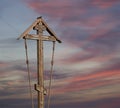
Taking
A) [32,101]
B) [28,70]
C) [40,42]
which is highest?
[40,42]

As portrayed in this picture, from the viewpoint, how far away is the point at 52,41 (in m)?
25.6

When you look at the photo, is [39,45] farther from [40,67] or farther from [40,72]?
[40,72]

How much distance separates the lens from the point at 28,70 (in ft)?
80.4

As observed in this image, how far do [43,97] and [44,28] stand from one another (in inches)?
156

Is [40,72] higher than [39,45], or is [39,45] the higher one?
[39,45]

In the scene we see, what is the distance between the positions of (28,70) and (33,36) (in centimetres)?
196

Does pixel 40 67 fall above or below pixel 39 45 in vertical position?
below

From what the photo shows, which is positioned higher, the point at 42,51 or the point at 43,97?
the point at 42,51

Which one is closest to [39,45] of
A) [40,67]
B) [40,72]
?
[40,67]

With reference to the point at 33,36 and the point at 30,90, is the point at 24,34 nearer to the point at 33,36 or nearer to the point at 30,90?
the point at 33,36

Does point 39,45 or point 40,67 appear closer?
point 40,67

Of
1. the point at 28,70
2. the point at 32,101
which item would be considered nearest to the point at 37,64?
the point at 28,70

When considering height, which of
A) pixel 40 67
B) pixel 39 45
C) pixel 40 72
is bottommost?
pixel 40 72

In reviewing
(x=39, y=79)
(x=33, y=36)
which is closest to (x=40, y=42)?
(x=33, y=36)
